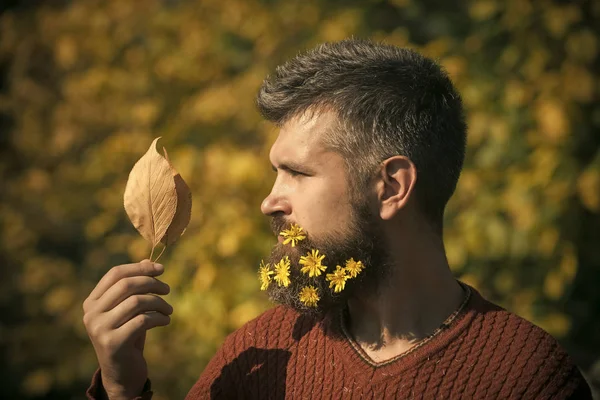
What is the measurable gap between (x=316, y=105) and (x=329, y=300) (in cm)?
42

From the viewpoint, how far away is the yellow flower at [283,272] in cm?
175

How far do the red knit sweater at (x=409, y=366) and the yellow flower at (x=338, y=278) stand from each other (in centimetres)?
18

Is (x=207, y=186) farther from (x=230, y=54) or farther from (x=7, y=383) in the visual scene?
(x=7, y=383)

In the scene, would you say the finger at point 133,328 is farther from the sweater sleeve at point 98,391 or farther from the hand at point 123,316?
the sweater sleeve at point 98,391

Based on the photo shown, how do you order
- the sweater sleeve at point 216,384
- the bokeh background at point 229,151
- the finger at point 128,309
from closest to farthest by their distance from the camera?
the finger at point 128,309
the sweater sleeve at point 216,384
the bokeh background at point 229,151

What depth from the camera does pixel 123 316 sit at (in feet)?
5.31

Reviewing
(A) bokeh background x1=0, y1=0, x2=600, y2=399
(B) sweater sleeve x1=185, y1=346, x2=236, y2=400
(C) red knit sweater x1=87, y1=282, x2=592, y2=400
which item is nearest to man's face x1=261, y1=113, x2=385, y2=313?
(C) red knit sweater x1=87, y1=282, x2=592, y2=400

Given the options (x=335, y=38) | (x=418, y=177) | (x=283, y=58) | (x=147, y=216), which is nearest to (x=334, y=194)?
(x=418, y=177)

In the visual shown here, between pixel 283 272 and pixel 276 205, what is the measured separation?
0.14m


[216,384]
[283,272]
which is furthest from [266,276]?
[216,384]

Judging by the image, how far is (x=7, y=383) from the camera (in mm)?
4824

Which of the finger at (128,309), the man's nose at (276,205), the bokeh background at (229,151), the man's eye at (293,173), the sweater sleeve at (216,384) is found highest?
the bokeh background at (229,151)

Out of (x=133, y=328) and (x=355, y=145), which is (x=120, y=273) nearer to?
(x=133, y=328)

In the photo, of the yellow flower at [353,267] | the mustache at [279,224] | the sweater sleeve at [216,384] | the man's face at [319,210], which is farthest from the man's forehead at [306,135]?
the sweater sleeve at [216,384]
